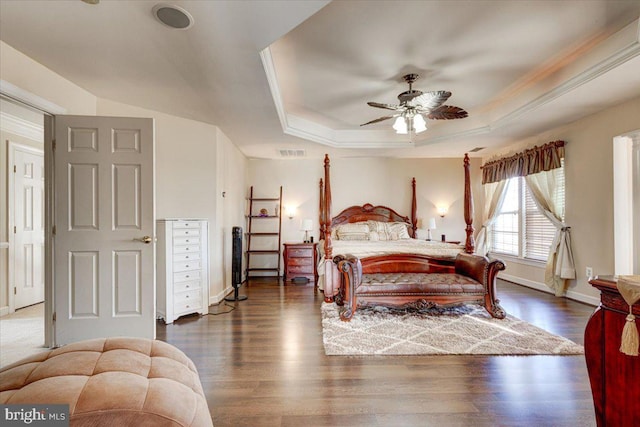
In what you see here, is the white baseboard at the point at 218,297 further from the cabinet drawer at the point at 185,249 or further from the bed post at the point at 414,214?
the bed post at the point at 414,214

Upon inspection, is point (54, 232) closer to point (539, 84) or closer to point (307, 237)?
point (307, 237)

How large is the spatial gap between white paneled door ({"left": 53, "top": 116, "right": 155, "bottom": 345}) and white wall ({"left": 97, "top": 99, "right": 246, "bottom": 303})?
105cm

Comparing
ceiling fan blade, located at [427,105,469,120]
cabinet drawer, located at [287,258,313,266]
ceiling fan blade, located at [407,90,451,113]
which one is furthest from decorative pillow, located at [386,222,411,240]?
ceiling fan blade, located at [407,90,451,113]

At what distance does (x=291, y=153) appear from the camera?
588cm

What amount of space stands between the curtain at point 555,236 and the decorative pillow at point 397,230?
7.32ft

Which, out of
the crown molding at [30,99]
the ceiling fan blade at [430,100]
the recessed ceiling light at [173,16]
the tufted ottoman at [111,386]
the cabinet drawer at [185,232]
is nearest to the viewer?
the tufted ottoman at [111,386]

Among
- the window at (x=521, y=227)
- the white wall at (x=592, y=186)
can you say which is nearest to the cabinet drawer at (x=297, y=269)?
the window at (x=521, y=227)

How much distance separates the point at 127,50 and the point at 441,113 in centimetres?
328

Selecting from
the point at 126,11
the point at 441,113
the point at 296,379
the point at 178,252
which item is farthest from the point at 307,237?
the point at 126,11

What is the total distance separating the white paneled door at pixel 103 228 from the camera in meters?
2.71

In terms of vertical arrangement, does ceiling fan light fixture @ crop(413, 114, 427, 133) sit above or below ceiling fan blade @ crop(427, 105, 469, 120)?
below

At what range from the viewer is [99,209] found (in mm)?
2732

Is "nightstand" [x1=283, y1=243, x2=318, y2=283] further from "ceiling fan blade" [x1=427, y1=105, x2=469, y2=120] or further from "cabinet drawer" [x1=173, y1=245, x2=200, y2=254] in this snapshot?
"ceiling fan blade" [x1=427, y1=105, x2=469, y2=120]

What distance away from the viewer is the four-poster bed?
11.5 ft
